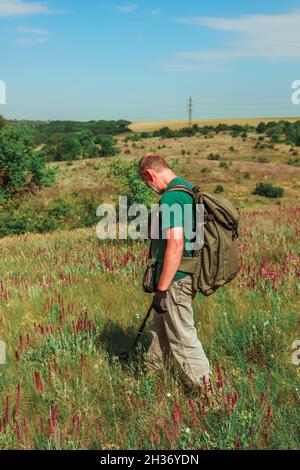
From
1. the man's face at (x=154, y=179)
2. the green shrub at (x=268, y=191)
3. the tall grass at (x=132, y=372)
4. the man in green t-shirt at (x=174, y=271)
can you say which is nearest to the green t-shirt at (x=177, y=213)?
the man in green t-shirt at (x=174, y=271)

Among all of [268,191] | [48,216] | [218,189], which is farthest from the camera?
[218,189]

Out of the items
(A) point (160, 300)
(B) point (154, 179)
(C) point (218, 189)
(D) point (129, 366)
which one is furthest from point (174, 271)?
(C) point (218, 189)

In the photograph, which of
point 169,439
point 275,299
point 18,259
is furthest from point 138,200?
point 169,439

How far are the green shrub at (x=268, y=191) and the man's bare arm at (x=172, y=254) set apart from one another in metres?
35.6

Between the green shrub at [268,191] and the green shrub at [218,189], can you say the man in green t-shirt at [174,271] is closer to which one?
the green shrub at [268,191]

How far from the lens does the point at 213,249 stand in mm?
3555

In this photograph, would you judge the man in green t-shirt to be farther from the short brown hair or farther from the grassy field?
the grassy field

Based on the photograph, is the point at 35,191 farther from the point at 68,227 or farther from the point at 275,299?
the point at 275,299

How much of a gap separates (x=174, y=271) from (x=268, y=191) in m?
36.2

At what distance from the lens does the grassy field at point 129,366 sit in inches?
119

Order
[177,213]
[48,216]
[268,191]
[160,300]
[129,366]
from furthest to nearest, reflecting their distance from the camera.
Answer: [268,191], [48,216], [129,366], [160,300], [177,213]

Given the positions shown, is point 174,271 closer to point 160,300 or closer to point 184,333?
point 160,300

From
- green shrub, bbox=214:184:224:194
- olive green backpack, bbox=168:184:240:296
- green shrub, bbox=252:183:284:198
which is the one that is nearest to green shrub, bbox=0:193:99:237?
green shrub, bbox=214:184:224:194

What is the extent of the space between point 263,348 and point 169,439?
5.23 feet
